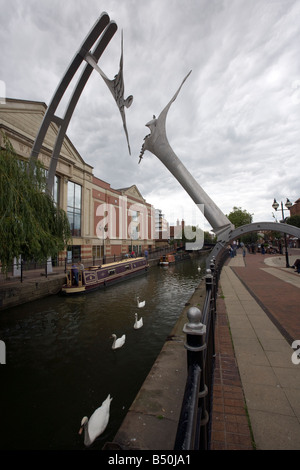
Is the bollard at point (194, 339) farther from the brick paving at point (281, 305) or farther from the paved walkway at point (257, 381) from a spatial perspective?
the brick paving at point (281, 305)

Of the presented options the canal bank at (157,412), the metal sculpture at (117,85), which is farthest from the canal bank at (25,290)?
the metal sculpture at (117,85)

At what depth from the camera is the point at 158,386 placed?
10.9 feet

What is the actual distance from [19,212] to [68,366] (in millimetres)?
5234

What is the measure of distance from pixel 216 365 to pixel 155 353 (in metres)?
3.21

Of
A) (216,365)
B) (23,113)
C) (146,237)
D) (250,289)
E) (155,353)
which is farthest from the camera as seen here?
(146,237)

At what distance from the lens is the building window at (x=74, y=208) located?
26178 millimetres

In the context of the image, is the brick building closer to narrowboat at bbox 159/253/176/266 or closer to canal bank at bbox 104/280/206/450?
narrowboat at bbox 159/253/176/266

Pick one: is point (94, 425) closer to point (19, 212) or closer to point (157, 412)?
point (157, 412)

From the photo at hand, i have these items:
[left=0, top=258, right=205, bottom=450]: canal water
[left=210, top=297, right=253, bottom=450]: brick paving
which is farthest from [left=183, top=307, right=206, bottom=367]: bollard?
[left=0, top=258, right=205, bottom=450]: canal water

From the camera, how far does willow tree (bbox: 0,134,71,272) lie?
7016 mm

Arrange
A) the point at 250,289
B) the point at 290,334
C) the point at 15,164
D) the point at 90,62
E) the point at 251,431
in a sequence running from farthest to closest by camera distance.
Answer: the point at 90,62, the point at 250,289, the point at 15,164, the point at 290,334, the point at 251,431

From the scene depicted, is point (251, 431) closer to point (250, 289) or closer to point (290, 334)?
point (290, 334)

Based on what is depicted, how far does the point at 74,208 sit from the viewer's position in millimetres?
26938

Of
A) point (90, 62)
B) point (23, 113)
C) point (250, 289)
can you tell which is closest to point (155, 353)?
point (250, 289)
